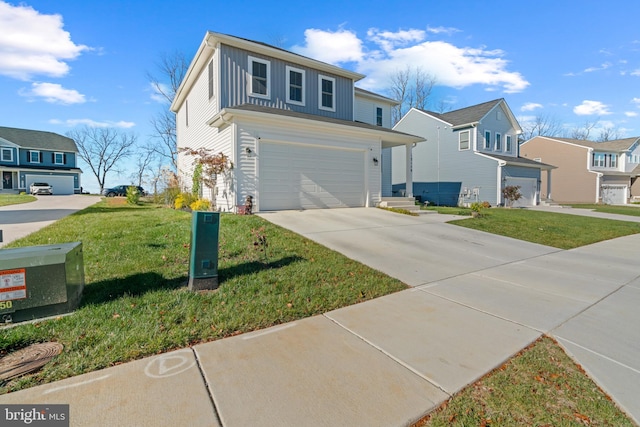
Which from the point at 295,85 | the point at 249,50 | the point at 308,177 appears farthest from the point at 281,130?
the point at 249,50

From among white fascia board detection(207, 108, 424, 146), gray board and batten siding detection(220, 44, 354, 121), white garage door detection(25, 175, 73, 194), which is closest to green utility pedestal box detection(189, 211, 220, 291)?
white fascia board detection(207, 108, 424, 146)

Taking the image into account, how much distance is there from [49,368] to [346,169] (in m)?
10.8

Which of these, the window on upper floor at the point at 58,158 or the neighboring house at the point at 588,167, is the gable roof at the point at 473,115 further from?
the window on upper floor at the point at 58,158

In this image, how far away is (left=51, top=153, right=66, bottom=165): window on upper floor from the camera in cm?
3500

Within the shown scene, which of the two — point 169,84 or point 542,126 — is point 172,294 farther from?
point 542,126

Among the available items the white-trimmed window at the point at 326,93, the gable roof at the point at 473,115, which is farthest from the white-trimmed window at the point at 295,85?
the gable roof at the point at 473,115

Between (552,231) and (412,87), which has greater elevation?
(412,87)

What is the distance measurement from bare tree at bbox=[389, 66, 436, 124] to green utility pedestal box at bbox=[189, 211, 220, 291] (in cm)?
3169

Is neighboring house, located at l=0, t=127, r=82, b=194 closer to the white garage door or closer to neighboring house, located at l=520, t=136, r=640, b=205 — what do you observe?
the white garage door

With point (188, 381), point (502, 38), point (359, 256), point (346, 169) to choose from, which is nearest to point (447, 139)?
point (502, 38)

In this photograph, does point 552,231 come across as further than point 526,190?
No

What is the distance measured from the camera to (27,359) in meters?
2.32

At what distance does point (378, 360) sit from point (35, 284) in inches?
132

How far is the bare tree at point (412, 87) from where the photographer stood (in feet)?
107
